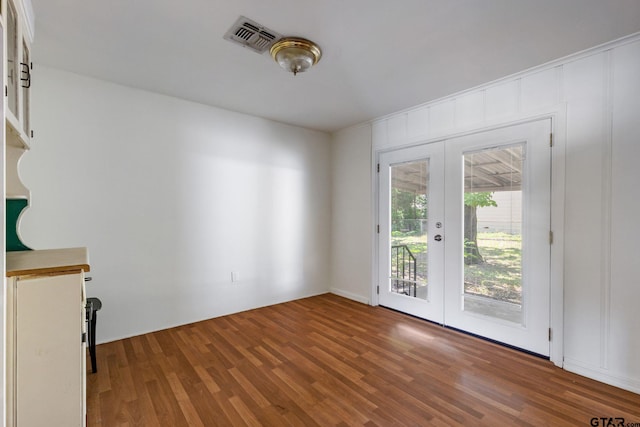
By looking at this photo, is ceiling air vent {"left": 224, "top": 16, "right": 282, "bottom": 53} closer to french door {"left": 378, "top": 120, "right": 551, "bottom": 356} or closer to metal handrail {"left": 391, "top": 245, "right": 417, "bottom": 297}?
french door {"left": 378, "top": 120, "right": 551, "bottom": 356}

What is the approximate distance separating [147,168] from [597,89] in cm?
389

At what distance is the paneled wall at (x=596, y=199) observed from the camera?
6.47 feet

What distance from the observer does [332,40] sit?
2006 mm

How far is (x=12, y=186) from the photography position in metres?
1.59

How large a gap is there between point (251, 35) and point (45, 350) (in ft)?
6.84

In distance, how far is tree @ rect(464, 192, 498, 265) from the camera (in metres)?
2.77

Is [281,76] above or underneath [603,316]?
above

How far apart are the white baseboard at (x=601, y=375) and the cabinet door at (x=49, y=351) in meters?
3.19

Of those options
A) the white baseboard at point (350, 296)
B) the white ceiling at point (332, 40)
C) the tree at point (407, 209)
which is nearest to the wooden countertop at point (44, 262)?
the white ceiling at point (332, 40)

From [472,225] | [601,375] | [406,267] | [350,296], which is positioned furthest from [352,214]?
[601,375]

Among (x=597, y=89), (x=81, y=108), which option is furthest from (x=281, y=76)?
(x=597, y=89)

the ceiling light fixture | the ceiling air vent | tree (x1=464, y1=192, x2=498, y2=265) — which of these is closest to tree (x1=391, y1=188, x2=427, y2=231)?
tree (x1=464, y1=192, x2=498, y2=265)

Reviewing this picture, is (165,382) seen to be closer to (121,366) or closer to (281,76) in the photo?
(121,366)

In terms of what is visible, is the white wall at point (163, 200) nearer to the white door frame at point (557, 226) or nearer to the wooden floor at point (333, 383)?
the wooden floor at point (333, 383)
